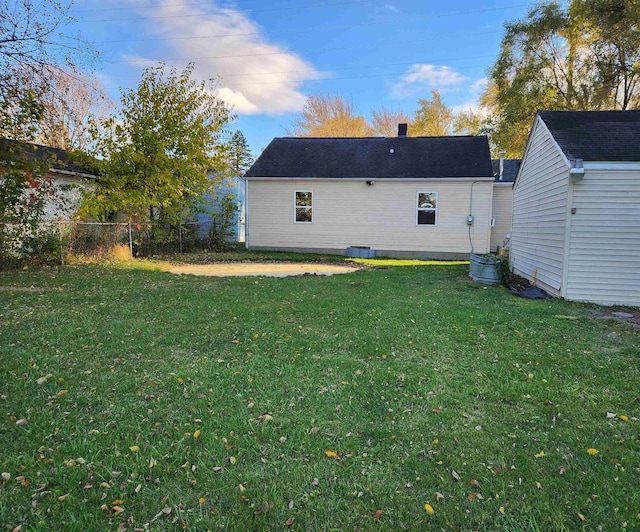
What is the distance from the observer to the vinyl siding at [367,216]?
1504 cm

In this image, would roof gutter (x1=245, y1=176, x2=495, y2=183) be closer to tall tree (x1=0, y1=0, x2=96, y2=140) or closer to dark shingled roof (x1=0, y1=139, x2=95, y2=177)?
dark shingled roof (x1=0, y1=139, x2=95, y2=177)

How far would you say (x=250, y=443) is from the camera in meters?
2.61

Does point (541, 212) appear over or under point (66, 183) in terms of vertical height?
under

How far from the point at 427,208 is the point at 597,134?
25.6ft

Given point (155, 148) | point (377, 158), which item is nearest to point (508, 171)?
point (377, 158)

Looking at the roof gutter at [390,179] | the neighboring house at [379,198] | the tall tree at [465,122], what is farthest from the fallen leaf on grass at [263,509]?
the tall tree at [465,122]

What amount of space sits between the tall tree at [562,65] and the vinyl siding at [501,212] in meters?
4.70

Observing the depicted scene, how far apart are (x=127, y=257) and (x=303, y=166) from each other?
7871 millimetres

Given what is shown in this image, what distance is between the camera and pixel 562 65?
20.3 m

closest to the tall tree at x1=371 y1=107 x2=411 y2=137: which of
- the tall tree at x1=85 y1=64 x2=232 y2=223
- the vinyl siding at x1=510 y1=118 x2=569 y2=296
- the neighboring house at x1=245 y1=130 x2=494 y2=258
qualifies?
the neighboring house at x1=245 y1=130 x2=494 y2=258

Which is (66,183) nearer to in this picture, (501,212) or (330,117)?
(501,212)

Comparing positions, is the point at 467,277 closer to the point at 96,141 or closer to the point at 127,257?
the point at 127,257

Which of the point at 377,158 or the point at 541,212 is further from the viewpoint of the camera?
the point at 377,158

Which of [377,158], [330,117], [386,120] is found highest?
[386,120]
